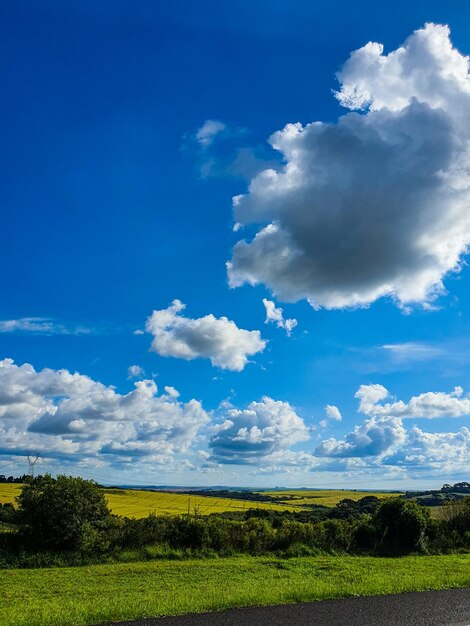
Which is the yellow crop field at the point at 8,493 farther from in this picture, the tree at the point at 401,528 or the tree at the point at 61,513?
the tree at the point at 401,528

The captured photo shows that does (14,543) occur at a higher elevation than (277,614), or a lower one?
lower

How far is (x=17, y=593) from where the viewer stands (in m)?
17.4

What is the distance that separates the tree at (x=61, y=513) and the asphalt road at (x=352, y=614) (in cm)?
2106

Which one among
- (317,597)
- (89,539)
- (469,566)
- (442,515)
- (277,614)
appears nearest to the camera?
(277,614)

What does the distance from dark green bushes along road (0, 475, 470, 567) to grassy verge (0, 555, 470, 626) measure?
9.25 feet

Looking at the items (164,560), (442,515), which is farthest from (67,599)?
(442,515)

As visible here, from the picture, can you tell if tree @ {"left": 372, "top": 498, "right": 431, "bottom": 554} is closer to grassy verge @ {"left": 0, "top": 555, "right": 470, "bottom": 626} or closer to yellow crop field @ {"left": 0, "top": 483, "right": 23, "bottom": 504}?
grassy verge @ {"left": 0, "top": 555, "right": 470, "bottom": 626}

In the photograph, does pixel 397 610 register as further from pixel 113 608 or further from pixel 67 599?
pixel 67 599

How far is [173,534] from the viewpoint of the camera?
31109 millimetres

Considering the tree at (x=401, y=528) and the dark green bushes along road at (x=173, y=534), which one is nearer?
the dark green bushes along road at (x=173, y=534)

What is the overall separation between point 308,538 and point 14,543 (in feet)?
58.4

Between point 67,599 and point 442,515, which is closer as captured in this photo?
point 67,599

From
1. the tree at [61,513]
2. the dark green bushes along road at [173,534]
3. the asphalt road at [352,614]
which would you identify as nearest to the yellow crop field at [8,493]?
the tree at [61,513]

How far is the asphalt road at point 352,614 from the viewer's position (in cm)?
1080
